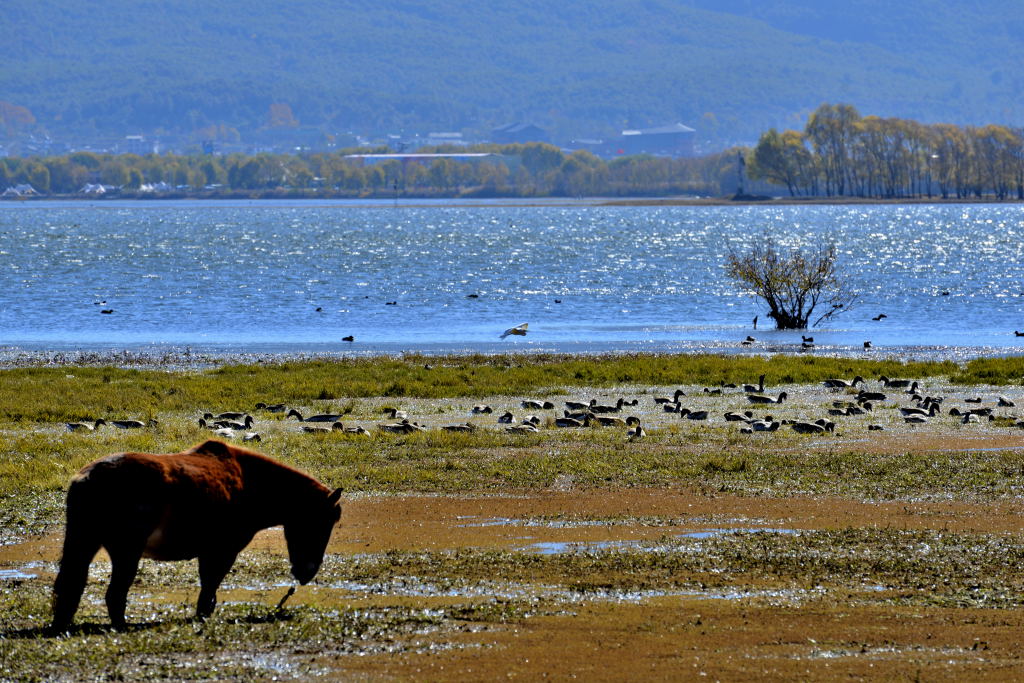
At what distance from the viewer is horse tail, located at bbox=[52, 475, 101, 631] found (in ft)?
37.1

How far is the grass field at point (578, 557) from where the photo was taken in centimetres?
1123

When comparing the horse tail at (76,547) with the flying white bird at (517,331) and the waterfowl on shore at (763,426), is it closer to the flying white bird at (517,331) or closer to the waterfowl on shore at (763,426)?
the waterfowl on shore at (763,426)

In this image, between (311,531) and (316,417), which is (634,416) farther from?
(311,531)

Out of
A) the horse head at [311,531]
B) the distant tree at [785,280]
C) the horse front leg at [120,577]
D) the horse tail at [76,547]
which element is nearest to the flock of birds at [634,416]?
the horse head at [311,531]

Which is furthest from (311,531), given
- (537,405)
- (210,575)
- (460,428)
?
(537,405)

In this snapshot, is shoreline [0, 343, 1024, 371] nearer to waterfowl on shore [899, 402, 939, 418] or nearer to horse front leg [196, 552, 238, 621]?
waterfowl on shore [899, 402, 939, 418]

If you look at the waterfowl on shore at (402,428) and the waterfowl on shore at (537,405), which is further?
the waterfowl on shore at (537,405)

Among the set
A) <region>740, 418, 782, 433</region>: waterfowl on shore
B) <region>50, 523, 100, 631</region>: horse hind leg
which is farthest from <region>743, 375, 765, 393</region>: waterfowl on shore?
<region>50, 523, 100, 631</region>: horse hind leg

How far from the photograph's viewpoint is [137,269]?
3971 inches

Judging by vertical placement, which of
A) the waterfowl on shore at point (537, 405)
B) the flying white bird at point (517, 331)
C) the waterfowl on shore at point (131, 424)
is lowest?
the flying white bird at point (517, 331)

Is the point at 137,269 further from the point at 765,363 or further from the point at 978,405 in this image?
the point at 978,405

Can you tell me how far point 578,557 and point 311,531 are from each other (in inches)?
134

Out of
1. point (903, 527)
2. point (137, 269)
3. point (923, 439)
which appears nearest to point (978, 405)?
point (923, 439)

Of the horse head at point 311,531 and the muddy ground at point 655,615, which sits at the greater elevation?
the horse head at point 311,531
